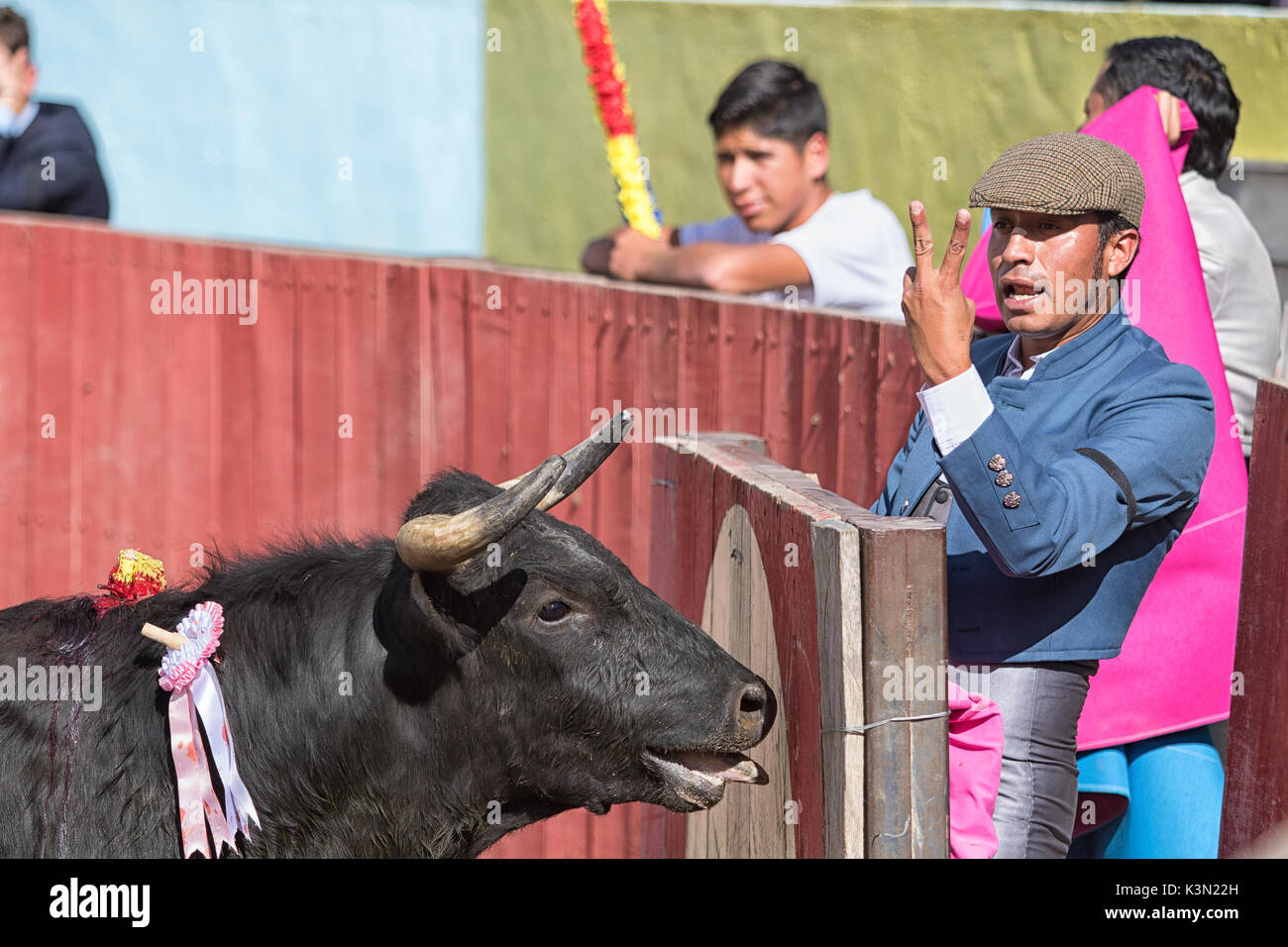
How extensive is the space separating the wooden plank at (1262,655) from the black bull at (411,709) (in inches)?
35.9

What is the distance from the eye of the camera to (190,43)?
9.48m

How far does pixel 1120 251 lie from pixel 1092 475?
1.67 feet

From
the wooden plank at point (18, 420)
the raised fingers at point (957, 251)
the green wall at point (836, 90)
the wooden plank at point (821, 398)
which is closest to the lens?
the raised fingers at point (957, 251)

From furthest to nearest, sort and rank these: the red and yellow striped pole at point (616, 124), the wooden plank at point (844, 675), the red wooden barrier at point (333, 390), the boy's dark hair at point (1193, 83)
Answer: the red and yellow striped pole at point (616, 124), the red wooden barrier at point (333, 390), the boy's dark hair at point (1193, 83), the wooden plank at point (844, 675)

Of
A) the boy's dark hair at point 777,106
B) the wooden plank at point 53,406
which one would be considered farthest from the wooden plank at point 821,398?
the wooden plank at point 53,406

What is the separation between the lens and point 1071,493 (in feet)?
8.32

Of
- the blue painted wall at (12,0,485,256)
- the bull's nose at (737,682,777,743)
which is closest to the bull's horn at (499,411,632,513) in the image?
the bull's nose at (737,682,777,743)

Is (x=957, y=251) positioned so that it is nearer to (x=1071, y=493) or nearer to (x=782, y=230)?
(x=1071, y=493)

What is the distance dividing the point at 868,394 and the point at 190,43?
6714 millimetres

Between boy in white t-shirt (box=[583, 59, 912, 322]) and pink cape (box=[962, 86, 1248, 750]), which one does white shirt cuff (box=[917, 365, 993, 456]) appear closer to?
pink cape (box=[962, 86, 1248, 750])

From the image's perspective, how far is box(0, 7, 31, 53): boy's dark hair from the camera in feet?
23.7

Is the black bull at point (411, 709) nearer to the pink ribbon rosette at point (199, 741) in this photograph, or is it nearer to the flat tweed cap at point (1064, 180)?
the pink ribbon rosette at point (199, 741)

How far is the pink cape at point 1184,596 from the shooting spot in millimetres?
3383

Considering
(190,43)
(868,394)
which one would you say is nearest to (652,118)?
(190,43)
